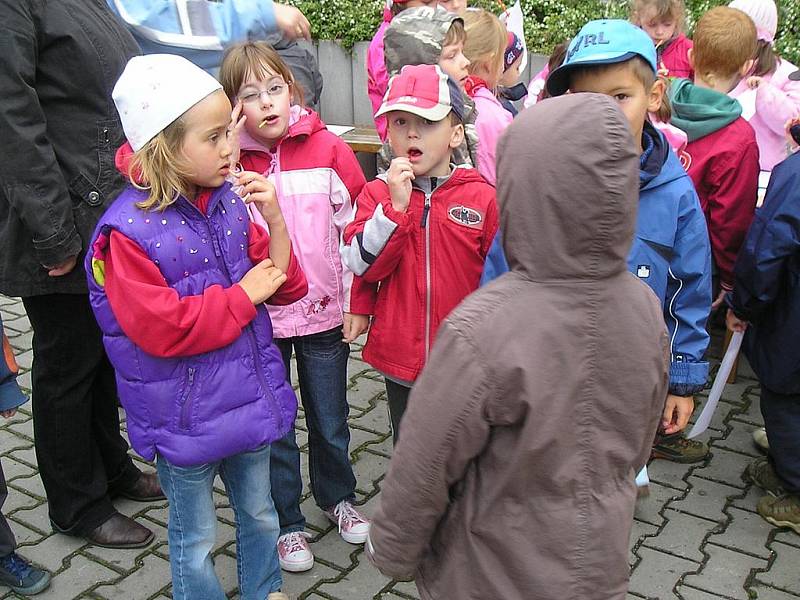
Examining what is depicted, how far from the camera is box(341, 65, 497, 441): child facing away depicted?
2.79 m

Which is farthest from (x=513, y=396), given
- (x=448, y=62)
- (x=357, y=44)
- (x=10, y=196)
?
(x=357, y=44)

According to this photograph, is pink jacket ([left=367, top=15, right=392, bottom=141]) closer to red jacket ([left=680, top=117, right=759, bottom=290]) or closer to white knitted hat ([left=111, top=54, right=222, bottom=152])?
red jacket ([left=680, top=117, right=759, bottom=290])

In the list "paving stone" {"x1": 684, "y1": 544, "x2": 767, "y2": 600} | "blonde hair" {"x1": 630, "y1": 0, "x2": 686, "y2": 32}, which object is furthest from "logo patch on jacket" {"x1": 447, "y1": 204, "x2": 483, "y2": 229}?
"blonde hair" {"x1": 630, "y1": 0, "x2": 686, "y2": 32}

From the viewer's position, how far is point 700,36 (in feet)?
13.9

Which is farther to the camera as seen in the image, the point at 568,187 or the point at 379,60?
the point at 379,60

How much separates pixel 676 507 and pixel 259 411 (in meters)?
2.02

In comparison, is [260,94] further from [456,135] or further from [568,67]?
[568,67]

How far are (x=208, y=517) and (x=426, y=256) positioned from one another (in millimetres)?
1041

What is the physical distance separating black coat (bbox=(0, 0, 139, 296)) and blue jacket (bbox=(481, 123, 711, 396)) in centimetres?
181

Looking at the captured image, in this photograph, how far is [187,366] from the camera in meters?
2.52

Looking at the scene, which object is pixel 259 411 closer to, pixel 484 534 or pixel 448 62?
pixel 484 534

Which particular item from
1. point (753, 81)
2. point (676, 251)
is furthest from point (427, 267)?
point (753, 81)

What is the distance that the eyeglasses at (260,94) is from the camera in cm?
295

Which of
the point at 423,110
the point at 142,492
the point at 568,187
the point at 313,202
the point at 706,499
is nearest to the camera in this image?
the point at 568,187
